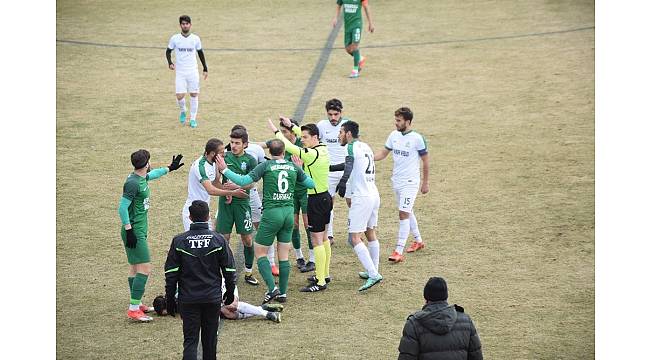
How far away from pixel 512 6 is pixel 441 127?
33.9ft

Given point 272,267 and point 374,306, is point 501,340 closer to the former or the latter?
point 374,306

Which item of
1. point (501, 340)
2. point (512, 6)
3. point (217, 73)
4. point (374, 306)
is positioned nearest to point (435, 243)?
point (374, 306)

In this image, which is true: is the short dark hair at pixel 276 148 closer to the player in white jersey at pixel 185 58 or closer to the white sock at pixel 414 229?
the white sock at pixel 414 229

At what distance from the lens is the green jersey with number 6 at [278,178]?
11438mm

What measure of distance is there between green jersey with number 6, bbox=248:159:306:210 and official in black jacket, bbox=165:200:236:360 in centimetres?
191

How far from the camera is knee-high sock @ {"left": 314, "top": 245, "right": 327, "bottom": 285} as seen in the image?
39.6 feet

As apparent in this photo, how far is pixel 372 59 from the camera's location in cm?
2320

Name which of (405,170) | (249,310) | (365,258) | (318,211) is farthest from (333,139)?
(249,310)

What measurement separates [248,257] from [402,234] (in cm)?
219

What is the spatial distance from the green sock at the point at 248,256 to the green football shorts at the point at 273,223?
85 cm

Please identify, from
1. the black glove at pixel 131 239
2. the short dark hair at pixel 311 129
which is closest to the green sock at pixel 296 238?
the short dark hair at pixel 311 129

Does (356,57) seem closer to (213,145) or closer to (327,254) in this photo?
(327,254)

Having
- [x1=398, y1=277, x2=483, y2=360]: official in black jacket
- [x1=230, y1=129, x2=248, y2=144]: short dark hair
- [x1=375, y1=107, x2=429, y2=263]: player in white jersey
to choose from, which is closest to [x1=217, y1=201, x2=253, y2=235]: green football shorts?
[x1=230, y1=129, x2=248, y2=144]: short dark hair

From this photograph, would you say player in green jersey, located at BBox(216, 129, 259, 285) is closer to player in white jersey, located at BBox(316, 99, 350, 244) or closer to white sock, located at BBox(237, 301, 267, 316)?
white sock, located at BBox(237, 301, 267, 316)
